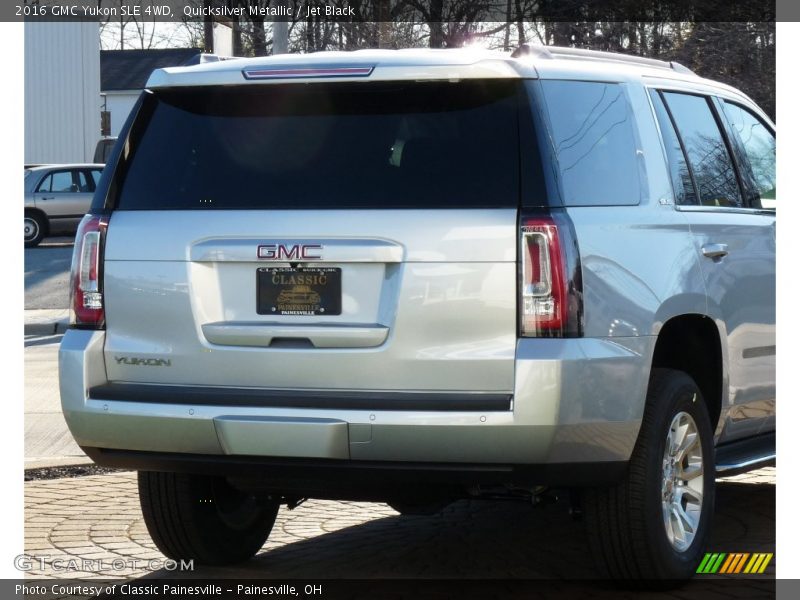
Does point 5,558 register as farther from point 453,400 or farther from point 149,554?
point 453,400

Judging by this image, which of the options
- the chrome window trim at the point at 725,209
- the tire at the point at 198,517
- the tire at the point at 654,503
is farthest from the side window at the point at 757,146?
the tire at the point at 198,517

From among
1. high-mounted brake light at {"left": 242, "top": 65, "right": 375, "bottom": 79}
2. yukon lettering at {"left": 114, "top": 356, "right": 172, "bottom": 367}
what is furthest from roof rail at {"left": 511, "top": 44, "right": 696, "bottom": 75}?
yukon lettering at {"left": 114, "top": 356, "right": 172, "bottom": 367}

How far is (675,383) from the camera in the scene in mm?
5652

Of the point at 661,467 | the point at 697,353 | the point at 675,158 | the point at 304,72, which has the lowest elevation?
the point at 661,467

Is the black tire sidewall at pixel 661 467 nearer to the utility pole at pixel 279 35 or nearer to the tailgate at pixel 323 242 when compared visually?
the tailgate at pixel 323 242

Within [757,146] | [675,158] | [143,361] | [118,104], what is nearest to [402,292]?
[143,361]

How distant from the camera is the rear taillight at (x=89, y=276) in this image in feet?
18.2

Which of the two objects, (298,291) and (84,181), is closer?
(298,291)

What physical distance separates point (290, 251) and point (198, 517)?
1509 mm

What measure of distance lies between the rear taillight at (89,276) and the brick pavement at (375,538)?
1.25 meters

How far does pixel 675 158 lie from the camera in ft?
20.0

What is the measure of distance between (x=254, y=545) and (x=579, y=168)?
7.81 ft

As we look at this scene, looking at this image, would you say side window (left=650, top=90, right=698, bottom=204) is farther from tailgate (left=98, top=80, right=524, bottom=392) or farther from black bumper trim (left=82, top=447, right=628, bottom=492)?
black bumper trim (left=82, top=447, right=628, bottom=492)

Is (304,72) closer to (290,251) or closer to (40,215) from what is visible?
(290,251)
